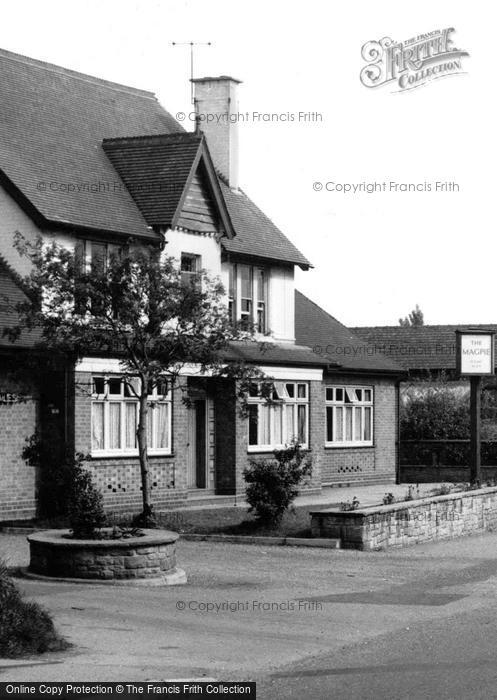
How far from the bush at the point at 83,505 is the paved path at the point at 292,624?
3.51 ft

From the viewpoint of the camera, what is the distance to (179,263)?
29.6m

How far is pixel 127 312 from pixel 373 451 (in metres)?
17.6

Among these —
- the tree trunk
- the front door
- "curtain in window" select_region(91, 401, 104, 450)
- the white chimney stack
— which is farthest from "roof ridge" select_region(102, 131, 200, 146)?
the tree trunk

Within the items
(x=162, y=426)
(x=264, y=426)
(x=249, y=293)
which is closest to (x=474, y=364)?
(x=264, y=426)

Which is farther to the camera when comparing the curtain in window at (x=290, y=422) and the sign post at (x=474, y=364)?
the curtain in window at (x=290, y=422)

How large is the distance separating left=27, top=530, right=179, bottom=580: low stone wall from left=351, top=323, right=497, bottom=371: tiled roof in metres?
40.0

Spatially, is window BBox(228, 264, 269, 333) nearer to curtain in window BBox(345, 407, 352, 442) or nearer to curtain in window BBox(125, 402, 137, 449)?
curtain in window BBox(125, 402, 137, 449)

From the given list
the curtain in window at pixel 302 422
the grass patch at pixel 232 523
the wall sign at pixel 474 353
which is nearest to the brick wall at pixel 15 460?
the grass patch at pixel 232 523

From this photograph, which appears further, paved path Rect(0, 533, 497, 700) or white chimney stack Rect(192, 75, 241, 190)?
white chimney stack Rect(192, 75, 241, 190)

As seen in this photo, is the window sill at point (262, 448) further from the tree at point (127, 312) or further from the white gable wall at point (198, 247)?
the tree at point (127, 312)

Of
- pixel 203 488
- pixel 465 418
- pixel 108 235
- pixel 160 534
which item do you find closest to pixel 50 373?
pixel 108 235

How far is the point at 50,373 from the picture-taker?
25891 millimetres

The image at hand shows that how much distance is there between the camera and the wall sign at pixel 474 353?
29.9 m

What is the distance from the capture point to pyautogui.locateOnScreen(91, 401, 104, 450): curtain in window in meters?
26.9
